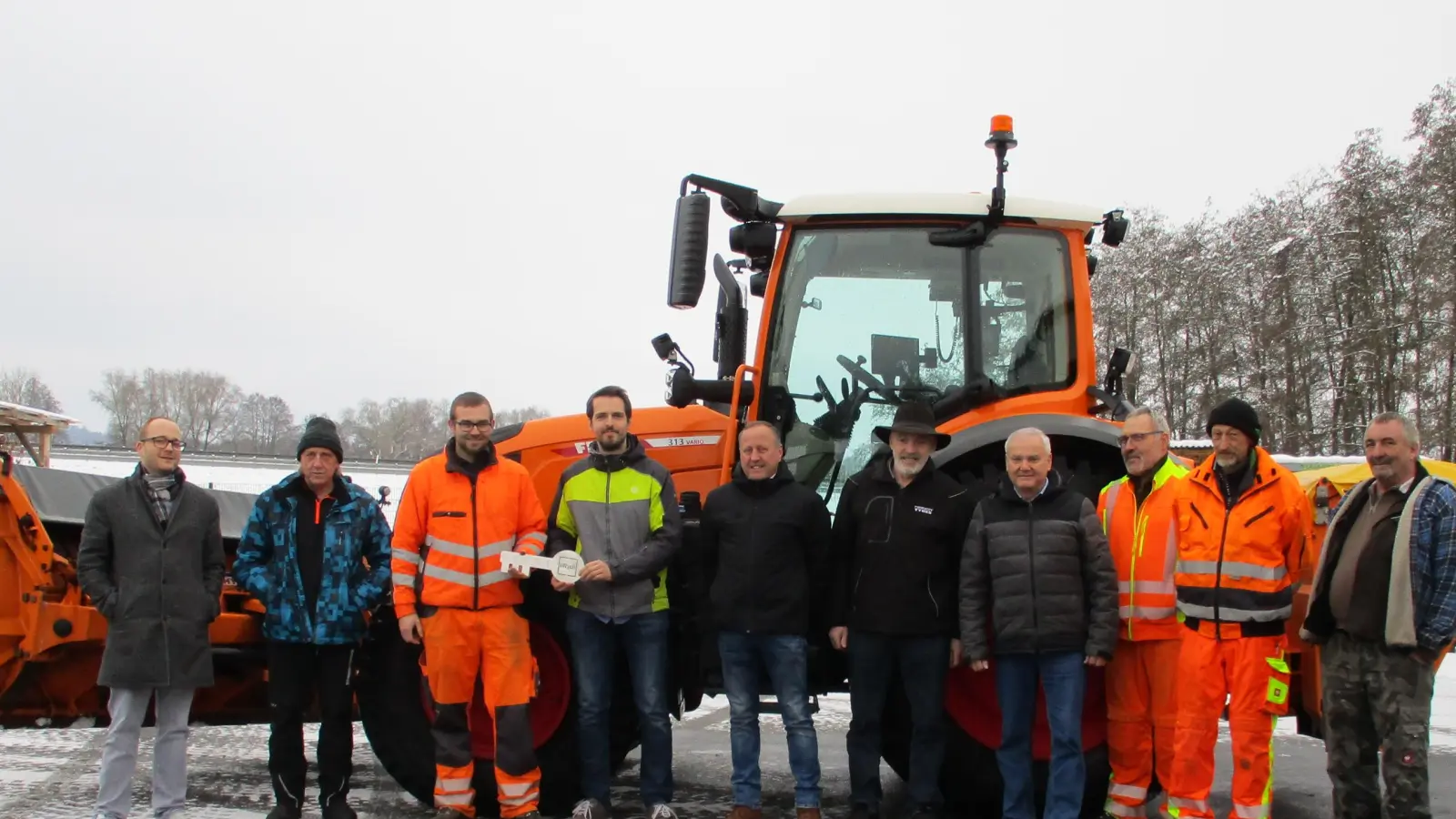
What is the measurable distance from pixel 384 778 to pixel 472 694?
1452mm

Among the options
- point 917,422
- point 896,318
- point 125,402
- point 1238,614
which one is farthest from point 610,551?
point 125,402

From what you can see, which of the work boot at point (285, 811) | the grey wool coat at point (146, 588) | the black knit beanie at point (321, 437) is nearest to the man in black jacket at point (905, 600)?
the black knit beanie at point (321, 437)

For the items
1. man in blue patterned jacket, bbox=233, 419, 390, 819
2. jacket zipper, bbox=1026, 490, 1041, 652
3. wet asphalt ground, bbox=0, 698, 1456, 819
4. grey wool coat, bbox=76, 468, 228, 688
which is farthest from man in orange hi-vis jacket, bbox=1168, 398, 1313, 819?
grey wool coat, bbox=76, 468, 228, 688

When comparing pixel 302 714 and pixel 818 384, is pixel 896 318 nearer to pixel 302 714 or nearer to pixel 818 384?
pixel 818 384

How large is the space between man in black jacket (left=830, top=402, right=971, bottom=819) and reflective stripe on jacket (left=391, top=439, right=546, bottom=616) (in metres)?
1.24

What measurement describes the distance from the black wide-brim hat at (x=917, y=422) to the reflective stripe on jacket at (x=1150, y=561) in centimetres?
65

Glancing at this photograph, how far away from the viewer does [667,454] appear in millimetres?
5309

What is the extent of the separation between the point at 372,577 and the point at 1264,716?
10.8 ft

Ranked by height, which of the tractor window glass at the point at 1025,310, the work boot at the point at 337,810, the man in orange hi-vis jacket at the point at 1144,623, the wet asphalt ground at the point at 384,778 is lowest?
the wet asphalt ground at the point at 384,778

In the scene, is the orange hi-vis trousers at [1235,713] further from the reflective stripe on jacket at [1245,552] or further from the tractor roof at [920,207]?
the tractor roof at [920,207]

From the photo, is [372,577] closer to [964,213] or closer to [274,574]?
[274,574]

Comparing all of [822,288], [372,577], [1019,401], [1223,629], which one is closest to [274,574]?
[372,577]

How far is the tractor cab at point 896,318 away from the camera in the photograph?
4.96 metres

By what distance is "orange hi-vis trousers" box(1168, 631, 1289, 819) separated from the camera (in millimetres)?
4129
